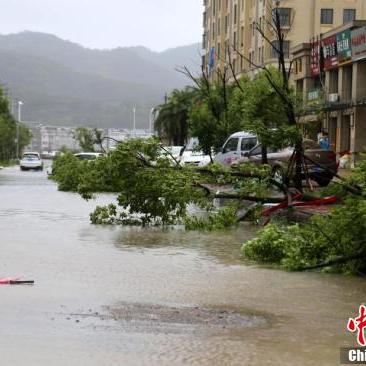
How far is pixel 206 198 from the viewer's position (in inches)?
647

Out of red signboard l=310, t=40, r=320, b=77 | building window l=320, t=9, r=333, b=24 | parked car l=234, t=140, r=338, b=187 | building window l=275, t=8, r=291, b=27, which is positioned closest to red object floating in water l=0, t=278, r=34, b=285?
parked car l=234, t=140, r=338, b=187

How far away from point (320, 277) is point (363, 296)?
150 cm

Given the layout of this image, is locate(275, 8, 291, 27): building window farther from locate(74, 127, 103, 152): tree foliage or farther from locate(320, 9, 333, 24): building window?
locate(74, 127, 103, 152): tree foliage

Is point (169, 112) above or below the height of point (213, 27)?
below

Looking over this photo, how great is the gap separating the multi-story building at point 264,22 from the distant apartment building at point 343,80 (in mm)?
7398

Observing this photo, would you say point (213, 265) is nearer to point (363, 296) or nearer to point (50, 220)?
point (363, 296)

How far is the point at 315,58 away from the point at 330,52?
12.2 ft

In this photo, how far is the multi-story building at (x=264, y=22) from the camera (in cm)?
7188

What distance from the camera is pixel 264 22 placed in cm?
6788

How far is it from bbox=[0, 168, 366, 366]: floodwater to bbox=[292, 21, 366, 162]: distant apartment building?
32.6 m

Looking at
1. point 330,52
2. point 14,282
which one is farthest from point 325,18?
point 14,282

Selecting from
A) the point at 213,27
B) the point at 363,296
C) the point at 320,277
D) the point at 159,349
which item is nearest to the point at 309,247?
the point at 320,277

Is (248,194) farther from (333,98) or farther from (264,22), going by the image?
(264,22)

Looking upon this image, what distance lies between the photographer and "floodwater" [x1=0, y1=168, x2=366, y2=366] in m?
7.29
